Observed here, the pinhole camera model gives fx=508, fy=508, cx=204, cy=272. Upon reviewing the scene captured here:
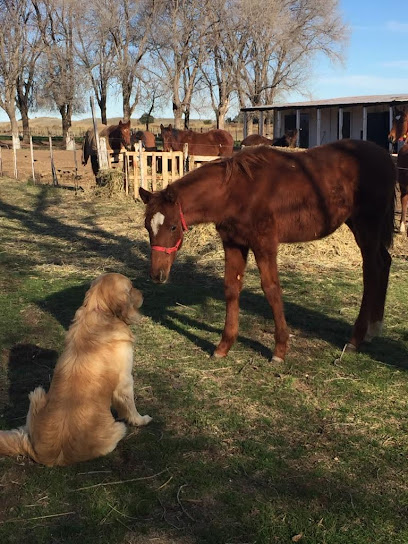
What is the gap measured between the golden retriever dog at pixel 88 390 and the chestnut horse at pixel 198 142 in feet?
58.1

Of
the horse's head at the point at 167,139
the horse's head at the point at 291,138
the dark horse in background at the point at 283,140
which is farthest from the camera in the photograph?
the dark horse in background at the point at 283,140

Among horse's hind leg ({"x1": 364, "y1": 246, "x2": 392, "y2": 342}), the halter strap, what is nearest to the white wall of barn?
horse's hind leg ({"x1": 364, "y1": 246, "x2": 392, "y2": 342})

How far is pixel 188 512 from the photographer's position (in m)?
2.76

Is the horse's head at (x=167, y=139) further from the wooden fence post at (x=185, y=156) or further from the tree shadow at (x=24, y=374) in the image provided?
the tree shadow at (x=24, y=374)

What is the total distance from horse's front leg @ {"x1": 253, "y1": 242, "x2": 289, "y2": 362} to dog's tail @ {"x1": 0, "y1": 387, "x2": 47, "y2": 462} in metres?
2.25

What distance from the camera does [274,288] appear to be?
4.66 metres

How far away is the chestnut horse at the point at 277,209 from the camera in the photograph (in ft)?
14.5

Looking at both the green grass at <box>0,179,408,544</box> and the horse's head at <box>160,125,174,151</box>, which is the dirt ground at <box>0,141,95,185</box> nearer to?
the horse's head at <box>160,125,174,151</box>

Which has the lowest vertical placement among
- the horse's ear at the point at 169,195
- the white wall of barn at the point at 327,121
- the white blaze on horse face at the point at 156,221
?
the white blaze on horse face at the point at 156,221

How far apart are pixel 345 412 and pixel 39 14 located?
4750cm

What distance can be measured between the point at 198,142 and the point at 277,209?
57.8 ft

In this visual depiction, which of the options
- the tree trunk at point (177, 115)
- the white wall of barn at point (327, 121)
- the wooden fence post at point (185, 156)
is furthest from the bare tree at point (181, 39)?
the wooden fence post at point (185, 156)

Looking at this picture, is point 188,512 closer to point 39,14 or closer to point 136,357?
point 136,357

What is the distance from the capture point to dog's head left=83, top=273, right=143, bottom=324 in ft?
11.0
